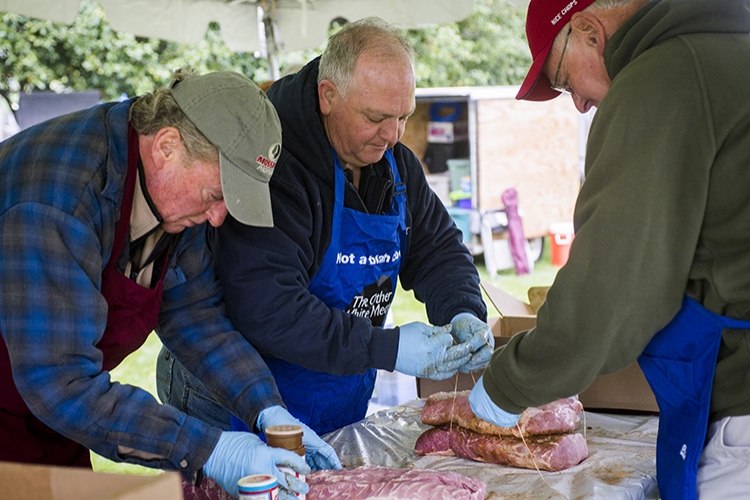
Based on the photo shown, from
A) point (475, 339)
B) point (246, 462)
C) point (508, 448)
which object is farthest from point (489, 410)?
point (246, 462)

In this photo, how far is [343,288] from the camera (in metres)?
3.03

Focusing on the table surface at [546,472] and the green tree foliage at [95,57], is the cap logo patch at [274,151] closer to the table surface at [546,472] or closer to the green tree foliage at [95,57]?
the table surface at [546,472]

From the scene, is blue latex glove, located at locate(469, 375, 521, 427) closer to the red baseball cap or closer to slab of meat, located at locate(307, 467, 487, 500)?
slab of meat, located at locate(307, 467, 487, 500)

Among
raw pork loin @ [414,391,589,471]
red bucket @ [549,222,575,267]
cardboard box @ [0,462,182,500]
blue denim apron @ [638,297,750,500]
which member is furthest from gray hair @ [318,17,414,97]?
red bucket @ [549,222,575,267]

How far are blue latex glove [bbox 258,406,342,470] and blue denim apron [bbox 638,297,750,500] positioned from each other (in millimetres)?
1090

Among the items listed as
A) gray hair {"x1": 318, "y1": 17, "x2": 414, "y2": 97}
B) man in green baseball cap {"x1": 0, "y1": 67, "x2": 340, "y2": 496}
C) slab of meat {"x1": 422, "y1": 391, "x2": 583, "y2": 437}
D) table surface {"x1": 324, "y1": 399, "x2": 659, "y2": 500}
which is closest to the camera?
man in green baseball cap {"x1": 0, "y1": 67, "x2": 340, "y2": 496}

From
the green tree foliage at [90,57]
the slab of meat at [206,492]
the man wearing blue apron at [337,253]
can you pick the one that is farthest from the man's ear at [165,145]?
the green tree foliage at [90,57]

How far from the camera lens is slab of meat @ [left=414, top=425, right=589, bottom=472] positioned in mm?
2537

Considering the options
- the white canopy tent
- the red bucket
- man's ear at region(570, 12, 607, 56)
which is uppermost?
the white canopy tent

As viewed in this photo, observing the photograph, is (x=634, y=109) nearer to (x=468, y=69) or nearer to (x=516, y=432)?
(x=516, y=432)

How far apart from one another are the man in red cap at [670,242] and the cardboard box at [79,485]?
119cm

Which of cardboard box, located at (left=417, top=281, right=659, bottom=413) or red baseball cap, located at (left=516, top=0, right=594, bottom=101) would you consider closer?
red baseball cap, located at (left=516, top=0, right=594, bottom=101)

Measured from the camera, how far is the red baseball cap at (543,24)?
2176 millimetres

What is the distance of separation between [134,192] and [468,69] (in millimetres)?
17764
